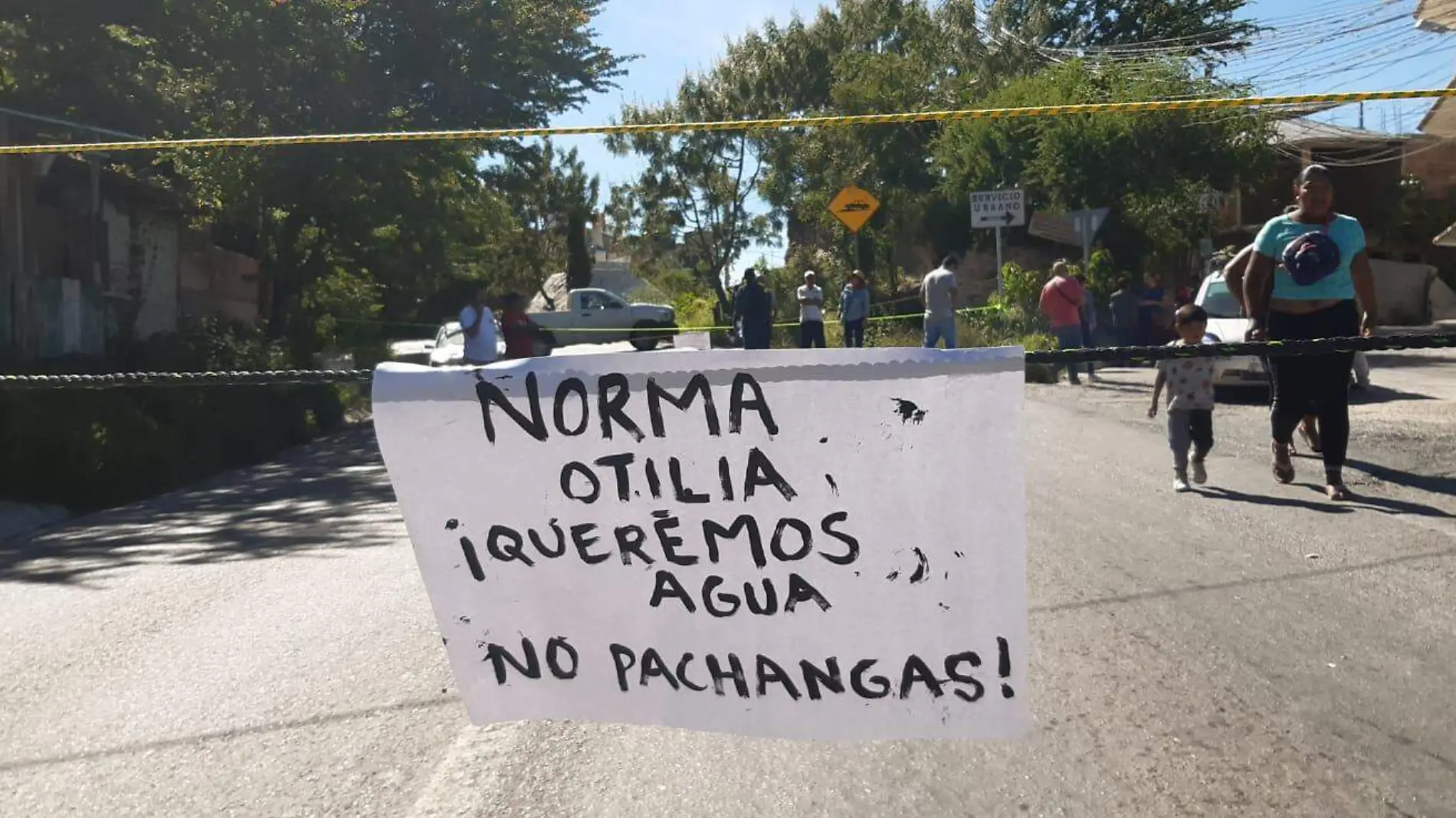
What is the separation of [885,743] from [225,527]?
317 inches

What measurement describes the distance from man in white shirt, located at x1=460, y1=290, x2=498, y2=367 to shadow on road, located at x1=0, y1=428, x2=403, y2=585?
164 centimetres

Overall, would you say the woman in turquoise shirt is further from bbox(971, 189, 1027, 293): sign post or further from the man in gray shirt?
bbox(971, 189, 1027, 293): sign post

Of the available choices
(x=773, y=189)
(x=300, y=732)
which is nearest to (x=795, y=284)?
(x=773, y=189)

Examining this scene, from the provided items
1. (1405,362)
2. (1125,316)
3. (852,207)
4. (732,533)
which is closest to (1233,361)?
(1125,316)

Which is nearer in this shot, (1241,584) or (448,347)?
(1241,584)

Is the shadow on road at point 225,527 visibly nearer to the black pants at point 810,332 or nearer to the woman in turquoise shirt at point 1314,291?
the woman in turquoise shirt at point 1314,291

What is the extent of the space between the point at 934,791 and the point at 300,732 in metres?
2.09

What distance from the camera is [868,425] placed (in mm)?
2602

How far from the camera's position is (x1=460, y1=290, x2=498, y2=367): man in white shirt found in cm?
1538

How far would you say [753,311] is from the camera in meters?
20.4

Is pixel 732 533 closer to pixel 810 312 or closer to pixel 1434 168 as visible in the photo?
pixel 810 312

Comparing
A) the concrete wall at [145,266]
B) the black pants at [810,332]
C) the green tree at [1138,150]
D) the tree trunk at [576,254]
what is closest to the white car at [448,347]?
the concrete wall at [145,266]

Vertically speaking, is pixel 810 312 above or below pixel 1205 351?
below

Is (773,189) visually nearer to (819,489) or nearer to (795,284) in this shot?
(795,284)
